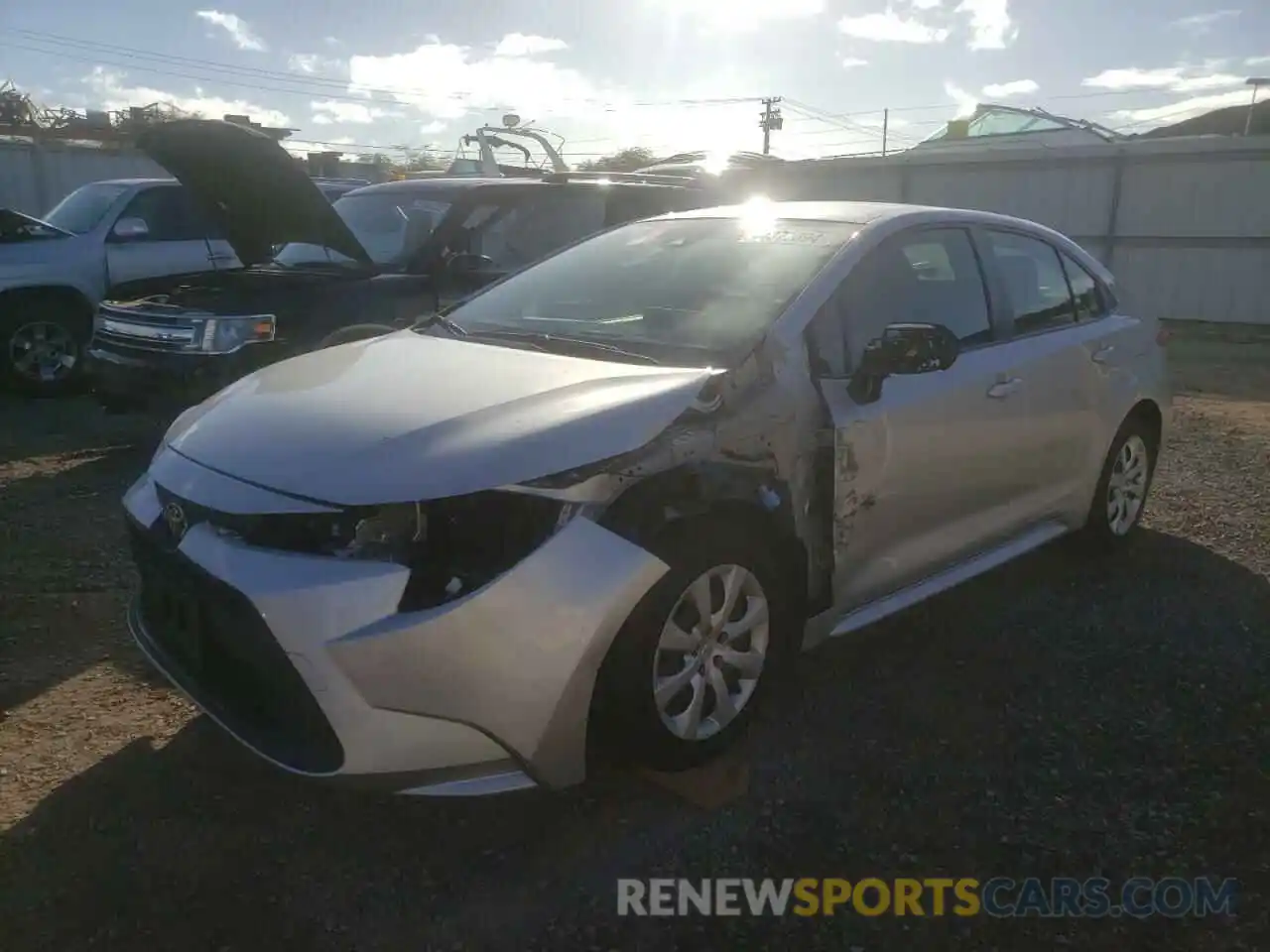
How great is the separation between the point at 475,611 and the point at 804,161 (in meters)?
17.4

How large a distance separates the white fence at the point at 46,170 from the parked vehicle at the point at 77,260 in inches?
377

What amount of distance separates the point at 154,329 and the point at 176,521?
378 cm

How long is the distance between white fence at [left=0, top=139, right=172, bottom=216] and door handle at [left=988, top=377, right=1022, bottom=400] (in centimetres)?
1679

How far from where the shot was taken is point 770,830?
2785 mm

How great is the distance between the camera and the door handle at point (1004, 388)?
3.81 metres

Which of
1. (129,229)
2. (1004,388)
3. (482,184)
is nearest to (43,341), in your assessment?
(129,229)

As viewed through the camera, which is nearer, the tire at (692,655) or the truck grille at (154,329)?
the tire at (692,655)

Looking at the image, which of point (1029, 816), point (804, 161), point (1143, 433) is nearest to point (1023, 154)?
point (804, 161)

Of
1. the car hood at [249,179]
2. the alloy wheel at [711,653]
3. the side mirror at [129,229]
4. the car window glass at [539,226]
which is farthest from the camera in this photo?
the side mirror at [129,229]

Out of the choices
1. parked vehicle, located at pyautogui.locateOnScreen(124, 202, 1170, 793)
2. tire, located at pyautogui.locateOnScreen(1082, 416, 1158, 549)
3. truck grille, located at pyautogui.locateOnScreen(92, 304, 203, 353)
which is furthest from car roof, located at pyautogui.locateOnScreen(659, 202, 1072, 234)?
truck grille, located at pyautogui.locateOnScreen(92, 304, 203, 353)

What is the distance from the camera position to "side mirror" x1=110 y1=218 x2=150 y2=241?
27.9 ft

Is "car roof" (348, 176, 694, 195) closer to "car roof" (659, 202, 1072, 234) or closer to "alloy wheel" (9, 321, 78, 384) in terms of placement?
"alloy wheel" (9, 321, 78, 384)

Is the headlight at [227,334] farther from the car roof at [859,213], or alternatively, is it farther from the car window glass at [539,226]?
the car roof at [859,213]

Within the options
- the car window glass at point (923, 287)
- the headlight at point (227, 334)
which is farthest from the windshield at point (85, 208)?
the car window glass at point (923, 287)
